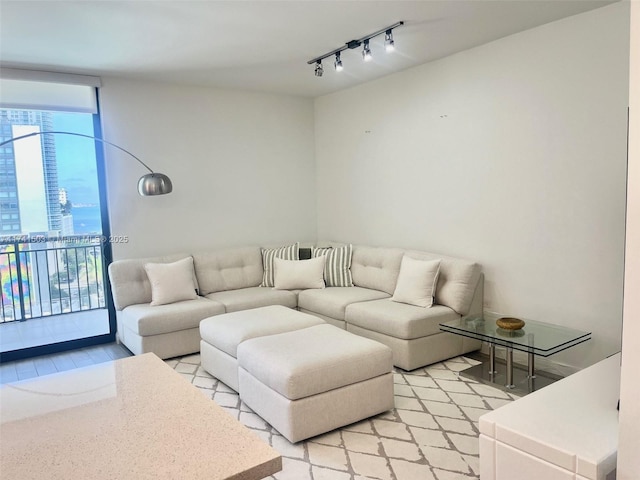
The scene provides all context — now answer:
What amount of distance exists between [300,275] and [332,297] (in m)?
0.53

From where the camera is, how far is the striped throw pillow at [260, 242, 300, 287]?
493 cm

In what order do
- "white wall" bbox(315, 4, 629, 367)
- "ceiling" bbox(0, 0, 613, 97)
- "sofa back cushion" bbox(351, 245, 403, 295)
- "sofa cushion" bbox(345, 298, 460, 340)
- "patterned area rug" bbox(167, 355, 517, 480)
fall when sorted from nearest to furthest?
"patterned area rug" bbox(167, 355, 517, 480) < "ceiling" bbox(0, 0, 613, 97) < "white wall" bbox(315, 4, 629, 367) < "sofa cushion" bbox(345, 298, 460, 340) < "sofa back cushion" bbox(351, 245, 403, 295)

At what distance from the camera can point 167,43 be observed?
138 inches

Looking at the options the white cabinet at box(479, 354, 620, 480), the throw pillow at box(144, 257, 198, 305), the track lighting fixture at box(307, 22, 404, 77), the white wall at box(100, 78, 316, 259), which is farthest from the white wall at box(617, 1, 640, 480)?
the white wall at box(100, 78, 316, 259)

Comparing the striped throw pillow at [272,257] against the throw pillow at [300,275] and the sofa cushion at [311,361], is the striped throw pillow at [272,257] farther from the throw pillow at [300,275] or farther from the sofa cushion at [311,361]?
the sofa cushion at [311,361]

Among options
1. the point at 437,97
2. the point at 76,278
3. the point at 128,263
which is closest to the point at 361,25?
the point at 437,97

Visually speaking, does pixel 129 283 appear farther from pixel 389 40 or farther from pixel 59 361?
pixel 389 40

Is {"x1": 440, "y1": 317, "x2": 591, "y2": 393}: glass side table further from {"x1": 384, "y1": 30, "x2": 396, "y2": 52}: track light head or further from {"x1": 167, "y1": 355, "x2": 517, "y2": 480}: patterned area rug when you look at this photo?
{"x1": 384, "y1": 30, "x2": 396, "y2": 52}: track light head

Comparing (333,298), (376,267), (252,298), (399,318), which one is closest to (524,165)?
(399,318)

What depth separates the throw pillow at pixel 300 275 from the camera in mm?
4699

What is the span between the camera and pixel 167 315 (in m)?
3.96

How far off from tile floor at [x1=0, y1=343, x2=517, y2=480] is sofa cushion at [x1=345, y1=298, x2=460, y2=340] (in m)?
0.32

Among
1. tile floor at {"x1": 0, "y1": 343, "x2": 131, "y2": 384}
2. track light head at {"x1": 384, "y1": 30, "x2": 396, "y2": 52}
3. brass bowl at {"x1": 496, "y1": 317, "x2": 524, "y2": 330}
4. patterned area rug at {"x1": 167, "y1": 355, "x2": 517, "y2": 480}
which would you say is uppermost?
track light head at {"x1": 384, "y1": 30, "x2": 396, "y2": 52}

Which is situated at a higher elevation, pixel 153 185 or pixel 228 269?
pixel 153 185
